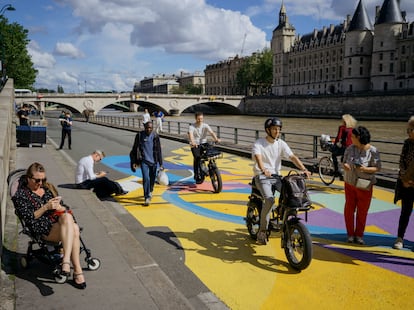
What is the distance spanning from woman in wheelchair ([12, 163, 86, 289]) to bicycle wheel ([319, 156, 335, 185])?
704 cm

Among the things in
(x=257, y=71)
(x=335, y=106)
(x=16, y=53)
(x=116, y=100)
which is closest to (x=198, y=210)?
(x=16, y=53)

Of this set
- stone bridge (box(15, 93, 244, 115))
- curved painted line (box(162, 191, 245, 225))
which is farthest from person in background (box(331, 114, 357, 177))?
stone bridge (box(15, 93, 244, 115))

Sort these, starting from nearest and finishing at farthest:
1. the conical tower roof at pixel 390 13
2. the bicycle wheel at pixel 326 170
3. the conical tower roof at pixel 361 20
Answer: the bicycle wheel at pixel 326 170 < the conical tower roof at pixel 390 13 < the conical tower roof at pixel 361 20

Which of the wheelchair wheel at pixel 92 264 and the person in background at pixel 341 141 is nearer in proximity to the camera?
the wheelchair wheel at pixel 92 264

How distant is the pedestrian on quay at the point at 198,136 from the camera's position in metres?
8.99

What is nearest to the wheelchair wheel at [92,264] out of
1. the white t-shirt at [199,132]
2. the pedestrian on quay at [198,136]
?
the pedestrian on quay at [198,136]

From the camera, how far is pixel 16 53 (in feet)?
180

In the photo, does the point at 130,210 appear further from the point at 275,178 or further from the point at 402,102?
the point at 402,102

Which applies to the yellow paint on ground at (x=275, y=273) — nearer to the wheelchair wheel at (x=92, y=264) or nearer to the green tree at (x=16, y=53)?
the wheelchair wheel at (x=92, y=264)

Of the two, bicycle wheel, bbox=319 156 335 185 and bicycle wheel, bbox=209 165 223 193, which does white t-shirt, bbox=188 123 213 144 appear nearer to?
bicycle wheel, bbox=209 165 223 193

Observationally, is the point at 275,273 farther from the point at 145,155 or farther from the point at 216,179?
the point at 216,179

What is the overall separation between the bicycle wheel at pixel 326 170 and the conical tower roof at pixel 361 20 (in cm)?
8184

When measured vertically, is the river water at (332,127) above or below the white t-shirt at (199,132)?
below

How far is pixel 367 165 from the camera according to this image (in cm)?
528
